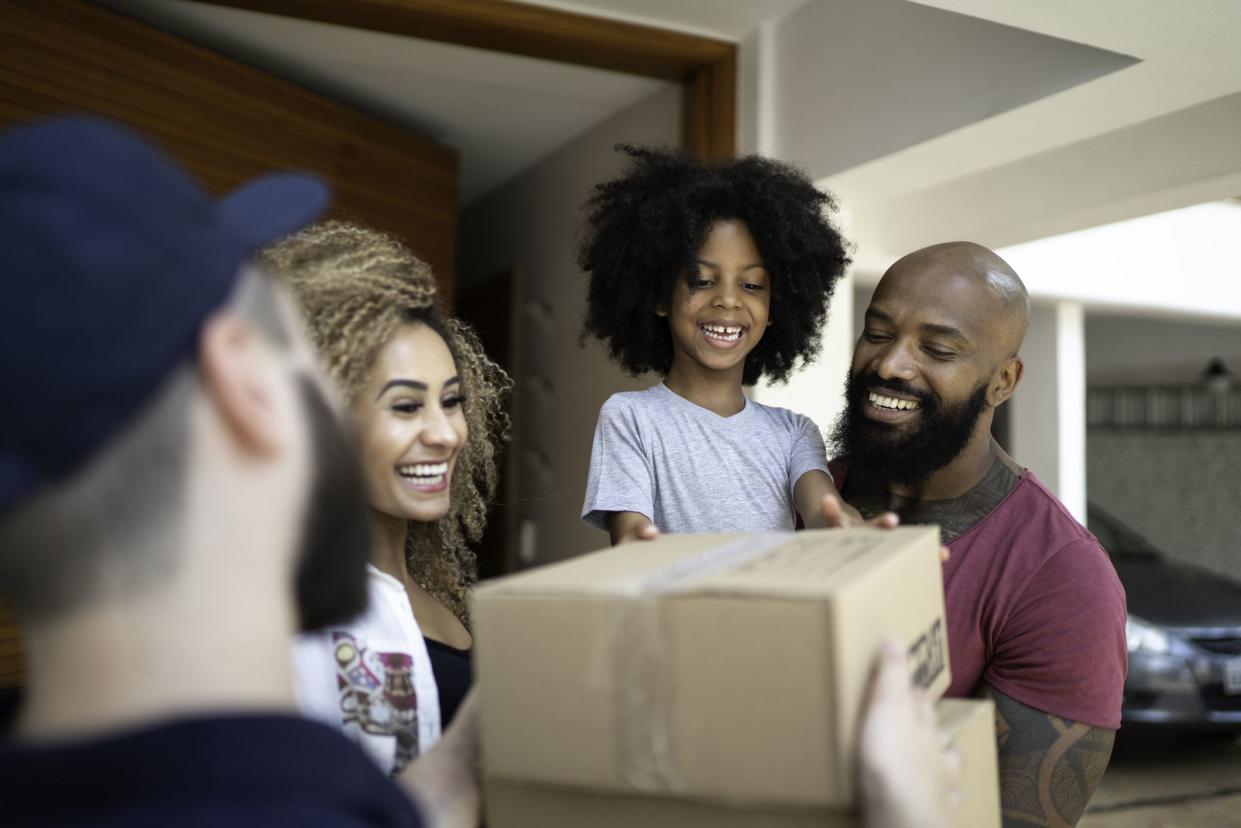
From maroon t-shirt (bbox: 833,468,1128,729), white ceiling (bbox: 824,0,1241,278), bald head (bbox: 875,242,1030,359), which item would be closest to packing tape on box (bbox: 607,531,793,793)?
maroon t-shirt (bbox: 833,468,1128,729)

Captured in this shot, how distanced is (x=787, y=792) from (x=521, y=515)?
174 inches

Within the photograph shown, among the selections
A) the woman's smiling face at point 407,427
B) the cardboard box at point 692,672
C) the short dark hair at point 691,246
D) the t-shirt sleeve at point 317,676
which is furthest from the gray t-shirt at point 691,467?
the cardboard box at point 692,672

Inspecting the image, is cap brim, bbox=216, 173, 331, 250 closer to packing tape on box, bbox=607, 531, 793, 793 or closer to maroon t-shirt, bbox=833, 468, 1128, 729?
packing tape on box, bbox=607, 531, 793, 793

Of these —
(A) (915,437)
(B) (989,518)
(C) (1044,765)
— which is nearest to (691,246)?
(A) (915,437)

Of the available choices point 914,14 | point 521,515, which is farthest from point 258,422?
point 521,515

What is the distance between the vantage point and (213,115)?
3824 millimetres

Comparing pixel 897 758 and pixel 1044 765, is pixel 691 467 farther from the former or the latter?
pixel 897 758

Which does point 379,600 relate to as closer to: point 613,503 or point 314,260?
point 314,260

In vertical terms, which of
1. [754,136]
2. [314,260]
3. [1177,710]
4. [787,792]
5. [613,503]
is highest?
[754,136]

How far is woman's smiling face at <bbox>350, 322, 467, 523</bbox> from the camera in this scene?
1563mm

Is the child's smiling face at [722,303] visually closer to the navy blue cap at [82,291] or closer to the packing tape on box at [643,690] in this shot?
the packing tape on box at [643,690]

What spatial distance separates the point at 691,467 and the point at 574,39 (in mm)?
2041

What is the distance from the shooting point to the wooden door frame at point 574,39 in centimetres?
336

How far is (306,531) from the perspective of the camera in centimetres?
80
